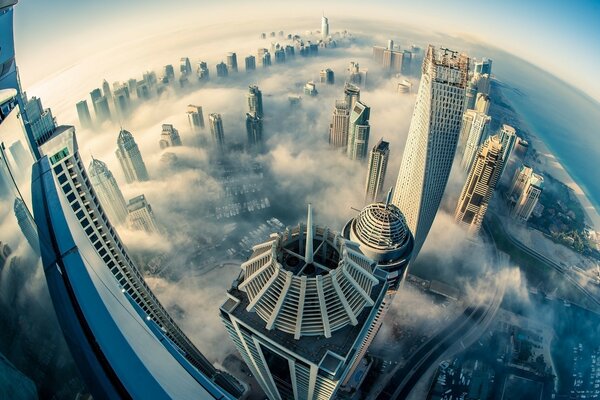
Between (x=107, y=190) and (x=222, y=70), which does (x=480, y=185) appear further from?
(x=222, y=70)

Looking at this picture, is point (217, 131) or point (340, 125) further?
point (217, 131)

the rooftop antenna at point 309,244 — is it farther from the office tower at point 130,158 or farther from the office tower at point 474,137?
the office tower at point 474,137

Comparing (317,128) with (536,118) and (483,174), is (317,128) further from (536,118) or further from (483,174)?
(536,118)

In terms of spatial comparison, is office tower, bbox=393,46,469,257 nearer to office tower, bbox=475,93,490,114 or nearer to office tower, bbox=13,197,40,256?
office tower, bbox=13,197,40,256

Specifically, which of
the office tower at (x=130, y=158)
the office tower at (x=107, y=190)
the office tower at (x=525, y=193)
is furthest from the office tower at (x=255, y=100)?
the office tower at (x=525, y=193)

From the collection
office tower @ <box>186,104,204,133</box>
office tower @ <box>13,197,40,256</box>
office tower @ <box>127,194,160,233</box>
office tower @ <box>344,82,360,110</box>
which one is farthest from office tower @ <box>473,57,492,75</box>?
office tower @ <box>13,197,40,256</box>

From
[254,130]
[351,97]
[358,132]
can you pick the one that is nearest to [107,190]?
[254,130]
